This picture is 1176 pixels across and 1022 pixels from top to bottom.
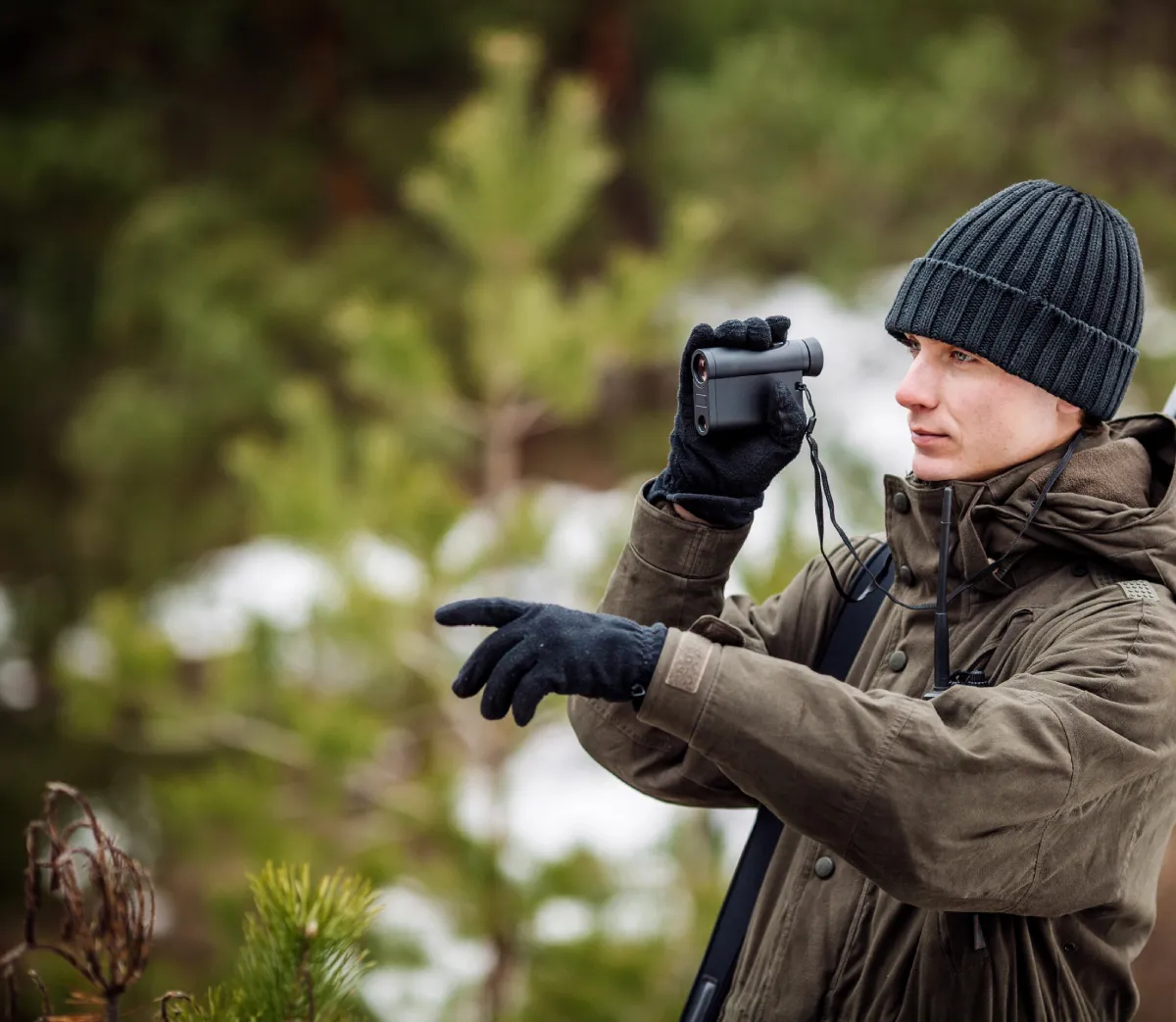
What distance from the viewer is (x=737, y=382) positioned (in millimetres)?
1195

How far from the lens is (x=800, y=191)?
15.3ft

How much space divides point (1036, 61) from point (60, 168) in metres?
3.99

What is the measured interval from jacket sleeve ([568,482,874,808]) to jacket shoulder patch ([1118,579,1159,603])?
32 cm

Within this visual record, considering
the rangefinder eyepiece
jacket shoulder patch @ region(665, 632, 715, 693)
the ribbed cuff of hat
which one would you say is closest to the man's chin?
the ribbed cuff of hat

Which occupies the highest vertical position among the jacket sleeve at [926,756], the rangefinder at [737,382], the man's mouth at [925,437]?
the rangefinder at [737,382]

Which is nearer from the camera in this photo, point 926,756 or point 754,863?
point 926,756

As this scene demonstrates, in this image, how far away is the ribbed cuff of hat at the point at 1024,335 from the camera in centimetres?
121

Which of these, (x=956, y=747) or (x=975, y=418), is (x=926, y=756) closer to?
(x=956, y=747)

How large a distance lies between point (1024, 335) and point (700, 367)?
30cm

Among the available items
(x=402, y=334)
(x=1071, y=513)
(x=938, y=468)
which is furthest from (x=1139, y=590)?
(x=402, y=334)

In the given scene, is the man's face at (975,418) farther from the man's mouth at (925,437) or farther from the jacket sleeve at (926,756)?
A: the jacket sleeve at (926,756)

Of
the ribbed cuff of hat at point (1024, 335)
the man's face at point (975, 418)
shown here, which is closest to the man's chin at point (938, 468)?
the man's face at point (975, 418)

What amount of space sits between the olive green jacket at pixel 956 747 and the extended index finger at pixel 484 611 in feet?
0.42

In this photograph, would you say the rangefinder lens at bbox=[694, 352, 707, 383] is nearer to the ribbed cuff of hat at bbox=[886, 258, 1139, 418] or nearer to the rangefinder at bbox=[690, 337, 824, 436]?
the rangefinder at bbox=[690, 337, 824, 436]
